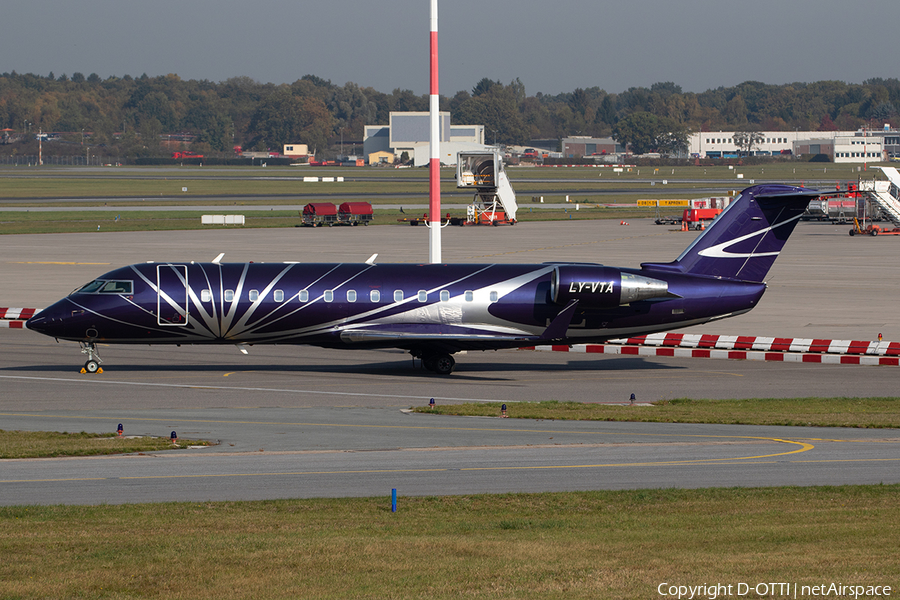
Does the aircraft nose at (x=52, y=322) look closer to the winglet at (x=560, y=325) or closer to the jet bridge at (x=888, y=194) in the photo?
the winglet at (x=560, y=325)

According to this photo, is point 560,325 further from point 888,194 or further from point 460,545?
point 888,194

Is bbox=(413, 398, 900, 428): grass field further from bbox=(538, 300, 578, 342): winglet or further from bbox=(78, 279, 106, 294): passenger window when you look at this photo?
bbox=(78, 279, 106, 294): passenger window

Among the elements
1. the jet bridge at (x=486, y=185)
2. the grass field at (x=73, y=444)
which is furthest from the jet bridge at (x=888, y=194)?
the grass field at (x=73, y=444)

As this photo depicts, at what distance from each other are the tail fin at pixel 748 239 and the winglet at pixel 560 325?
389cm

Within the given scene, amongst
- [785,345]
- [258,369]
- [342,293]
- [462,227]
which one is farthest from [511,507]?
[462,227]

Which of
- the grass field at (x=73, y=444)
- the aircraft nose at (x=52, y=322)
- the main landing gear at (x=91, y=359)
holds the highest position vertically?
the aircraft nose at (x=52, y=322)

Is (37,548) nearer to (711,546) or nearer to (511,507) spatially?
(511,507)

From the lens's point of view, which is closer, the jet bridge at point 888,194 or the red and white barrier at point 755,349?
the red and white barrier at point 755,349

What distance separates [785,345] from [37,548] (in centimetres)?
2963

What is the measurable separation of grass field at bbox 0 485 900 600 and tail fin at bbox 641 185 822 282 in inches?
689

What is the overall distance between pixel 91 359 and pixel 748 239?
76.5 ft

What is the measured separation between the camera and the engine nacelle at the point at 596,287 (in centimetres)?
3338

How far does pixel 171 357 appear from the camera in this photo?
37.9 meters

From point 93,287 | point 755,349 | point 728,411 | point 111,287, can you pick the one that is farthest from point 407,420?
point 755,349
